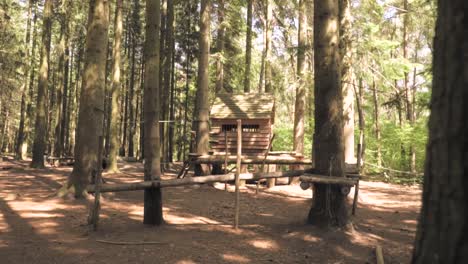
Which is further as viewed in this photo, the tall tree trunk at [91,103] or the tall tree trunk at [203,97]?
the tall tree trunk at [203,97]

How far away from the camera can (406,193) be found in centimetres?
1426

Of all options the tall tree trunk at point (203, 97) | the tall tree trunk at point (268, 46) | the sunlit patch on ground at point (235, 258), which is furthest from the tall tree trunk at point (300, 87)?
the sunlit patch on ground at point (235, 258)

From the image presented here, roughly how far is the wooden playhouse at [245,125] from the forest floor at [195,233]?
Result: 3.89 m

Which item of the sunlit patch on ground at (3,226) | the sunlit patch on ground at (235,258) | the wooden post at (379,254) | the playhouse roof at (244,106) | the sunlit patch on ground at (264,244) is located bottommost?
the sunlit patch on ground at (235,258)

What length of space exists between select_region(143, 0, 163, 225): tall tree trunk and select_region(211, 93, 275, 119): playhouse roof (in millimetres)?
6756

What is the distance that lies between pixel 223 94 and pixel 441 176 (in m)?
15.1

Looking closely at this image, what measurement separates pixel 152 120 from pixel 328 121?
13.2 feet

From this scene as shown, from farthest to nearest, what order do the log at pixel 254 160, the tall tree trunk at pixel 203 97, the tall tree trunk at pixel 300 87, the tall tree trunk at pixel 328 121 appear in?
the tall tree trunk at pixel 300 87 → the tall tree trunk at pixel 203 97 → the log at pixel 254 160 → the tall tree trunk at pixel 328 121

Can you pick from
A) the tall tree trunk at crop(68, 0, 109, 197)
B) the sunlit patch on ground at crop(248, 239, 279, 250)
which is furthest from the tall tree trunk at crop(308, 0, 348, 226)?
the tall tree trunk at crop(68, 0, 109, 197)

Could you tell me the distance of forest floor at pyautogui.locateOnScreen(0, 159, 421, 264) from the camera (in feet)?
19.3

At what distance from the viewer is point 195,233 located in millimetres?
7312

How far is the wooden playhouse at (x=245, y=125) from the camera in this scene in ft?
50.6

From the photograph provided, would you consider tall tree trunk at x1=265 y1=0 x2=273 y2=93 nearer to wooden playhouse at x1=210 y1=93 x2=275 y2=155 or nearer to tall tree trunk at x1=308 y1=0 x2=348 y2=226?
wooden playhouse at x1=210 y1=93 x2=275 y2=155

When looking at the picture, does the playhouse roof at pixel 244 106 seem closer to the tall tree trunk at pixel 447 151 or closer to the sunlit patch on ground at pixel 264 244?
the sunlit patch on ground at pixel 264 244
